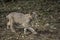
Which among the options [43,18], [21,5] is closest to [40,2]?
[21,5]

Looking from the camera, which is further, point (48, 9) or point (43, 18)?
point (48, 9)

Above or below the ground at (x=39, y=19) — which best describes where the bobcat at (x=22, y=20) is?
above

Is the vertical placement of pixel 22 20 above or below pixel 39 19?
above

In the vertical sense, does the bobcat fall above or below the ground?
above

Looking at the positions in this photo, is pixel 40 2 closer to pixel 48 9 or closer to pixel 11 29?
pixel 48 9

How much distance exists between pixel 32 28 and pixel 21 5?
2637 mm

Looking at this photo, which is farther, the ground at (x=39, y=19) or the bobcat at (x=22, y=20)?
the bobcat at (x=22, y=20)

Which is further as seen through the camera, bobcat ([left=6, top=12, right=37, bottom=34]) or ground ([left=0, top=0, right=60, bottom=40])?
bobcat ([left=6, top=12, right=37, bottom=34])

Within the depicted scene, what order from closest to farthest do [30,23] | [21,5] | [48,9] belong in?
[30,23], [48,9], [21,5]

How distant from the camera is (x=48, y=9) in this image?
23.0ft

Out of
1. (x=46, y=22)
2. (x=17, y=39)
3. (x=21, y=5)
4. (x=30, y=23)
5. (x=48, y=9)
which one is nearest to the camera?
(x=17, y=39)

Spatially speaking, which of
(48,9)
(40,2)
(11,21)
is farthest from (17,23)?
(40,2)

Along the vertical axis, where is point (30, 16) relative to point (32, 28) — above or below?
above

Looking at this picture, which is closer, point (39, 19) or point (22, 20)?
point (22, 20)
